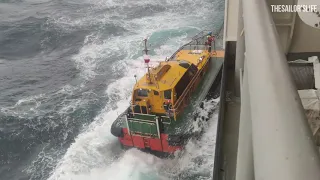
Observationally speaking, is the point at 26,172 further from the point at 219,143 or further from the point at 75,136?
the point at 219,143

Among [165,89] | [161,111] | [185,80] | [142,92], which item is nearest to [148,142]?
[161,111]

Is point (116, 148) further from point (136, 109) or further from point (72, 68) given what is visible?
point (72, 68)

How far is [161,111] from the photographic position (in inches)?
415

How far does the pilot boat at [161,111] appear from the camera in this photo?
1015cm

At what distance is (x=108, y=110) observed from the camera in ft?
46.7

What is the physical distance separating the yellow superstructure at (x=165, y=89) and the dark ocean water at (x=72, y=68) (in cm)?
206

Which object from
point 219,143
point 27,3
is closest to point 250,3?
point 219,143

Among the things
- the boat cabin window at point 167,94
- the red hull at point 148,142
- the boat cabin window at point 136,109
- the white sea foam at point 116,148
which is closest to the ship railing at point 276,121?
the boat cabin window at point 167,94

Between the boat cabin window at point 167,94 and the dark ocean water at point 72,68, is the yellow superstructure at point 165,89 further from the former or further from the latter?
the dark ocean water at point 72,68

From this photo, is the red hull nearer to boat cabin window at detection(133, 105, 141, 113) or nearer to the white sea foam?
the white sea foam

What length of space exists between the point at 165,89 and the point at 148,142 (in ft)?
6.00

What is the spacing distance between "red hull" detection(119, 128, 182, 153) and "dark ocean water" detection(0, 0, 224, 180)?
58cm

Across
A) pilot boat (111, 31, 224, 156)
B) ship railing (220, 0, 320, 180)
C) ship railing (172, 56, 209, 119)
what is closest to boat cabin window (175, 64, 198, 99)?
pilot boat (111, 31, 224, 156)

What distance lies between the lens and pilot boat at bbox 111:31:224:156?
1015cm
